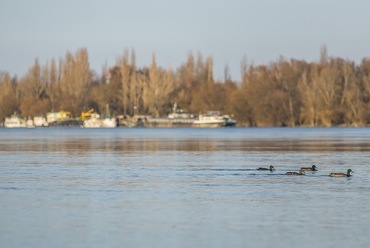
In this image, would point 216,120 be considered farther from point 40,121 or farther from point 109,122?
point 40,121

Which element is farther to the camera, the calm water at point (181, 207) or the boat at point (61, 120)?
the boat at point (61, 120)

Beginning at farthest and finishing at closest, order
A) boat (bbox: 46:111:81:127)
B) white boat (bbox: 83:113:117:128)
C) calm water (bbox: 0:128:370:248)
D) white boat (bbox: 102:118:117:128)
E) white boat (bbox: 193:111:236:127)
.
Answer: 1. boat (bbox: 46:111:81:127)
2. white boat (bbox: 83:113:117:128)
3. white boat (bbox: 102:118:117:128)
4. white boat (bbox: 193:111:236:127)
5. calm water (bbox: 0:128:370:248)

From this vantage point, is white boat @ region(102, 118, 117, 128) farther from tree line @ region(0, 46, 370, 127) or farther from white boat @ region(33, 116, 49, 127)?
white boat @ region(33, 116, 49, 127)

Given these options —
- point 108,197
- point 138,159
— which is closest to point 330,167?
point 138,159

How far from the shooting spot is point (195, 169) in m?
33.2

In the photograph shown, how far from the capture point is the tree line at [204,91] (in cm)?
11850

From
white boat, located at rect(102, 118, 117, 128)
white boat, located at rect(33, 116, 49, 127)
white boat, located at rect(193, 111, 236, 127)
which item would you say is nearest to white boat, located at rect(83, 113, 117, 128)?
white boat, located at rect(102, 118, 117, 128)

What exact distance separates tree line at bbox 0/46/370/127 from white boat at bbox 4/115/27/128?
155 cm

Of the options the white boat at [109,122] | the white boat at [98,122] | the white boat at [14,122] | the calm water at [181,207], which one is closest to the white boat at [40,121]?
the white boat at [14,122]

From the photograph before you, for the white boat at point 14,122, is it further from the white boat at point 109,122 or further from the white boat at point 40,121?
the white boat at point 109,122

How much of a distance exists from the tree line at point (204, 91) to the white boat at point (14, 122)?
5.10 feet

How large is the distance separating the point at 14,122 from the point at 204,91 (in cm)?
4438

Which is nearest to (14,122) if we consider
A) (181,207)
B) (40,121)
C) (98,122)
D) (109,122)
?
(40,121)

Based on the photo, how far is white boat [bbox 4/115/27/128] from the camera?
536ft
